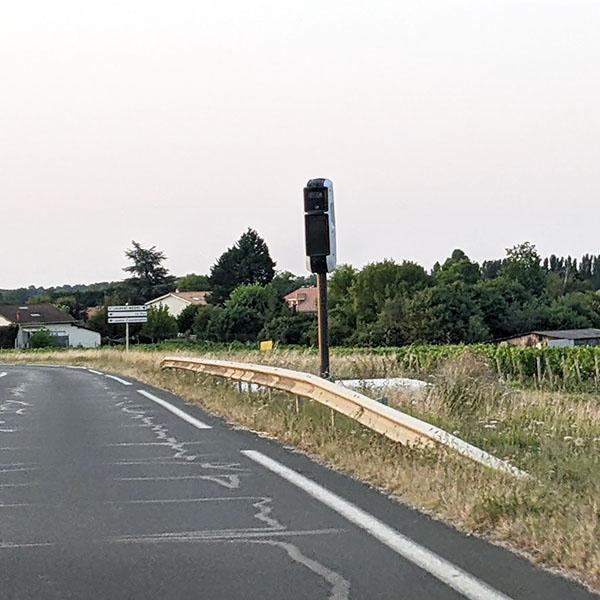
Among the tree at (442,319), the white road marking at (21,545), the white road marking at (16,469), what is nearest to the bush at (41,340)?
the tree at (442,319)

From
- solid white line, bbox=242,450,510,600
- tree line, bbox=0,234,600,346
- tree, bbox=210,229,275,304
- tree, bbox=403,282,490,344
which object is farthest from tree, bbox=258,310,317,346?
solid white line, bbox=242,450,510,600

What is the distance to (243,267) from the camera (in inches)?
5600

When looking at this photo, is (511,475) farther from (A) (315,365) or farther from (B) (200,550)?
(A) (315,365)

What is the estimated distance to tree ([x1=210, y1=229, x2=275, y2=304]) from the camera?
140 meters

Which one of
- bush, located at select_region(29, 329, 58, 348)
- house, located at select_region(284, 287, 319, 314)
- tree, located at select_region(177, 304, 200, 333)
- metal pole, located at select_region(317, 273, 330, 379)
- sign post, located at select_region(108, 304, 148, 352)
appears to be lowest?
metal pole, located at select_region(317, 273, 330, 379)

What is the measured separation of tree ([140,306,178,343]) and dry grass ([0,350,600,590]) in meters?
84.0

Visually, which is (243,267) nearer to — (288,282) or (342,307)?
(342,307)

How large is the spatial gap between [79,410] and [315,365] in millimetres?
8810

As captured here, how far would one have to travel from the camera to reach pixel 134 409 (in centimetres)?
1902

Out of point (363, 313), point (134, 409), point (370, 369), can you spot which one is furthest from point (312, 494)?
point (363, 313)

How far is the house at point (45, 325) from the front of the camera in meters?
109

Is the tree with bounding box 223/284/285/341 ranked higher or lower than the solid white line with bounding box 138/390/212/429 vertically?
higher

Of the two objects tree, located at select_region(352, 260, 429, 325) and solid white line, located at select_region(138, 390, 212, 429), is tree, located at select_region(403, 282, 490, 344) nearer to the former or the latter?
tree, located at select_region(352, 260, 429, 325)

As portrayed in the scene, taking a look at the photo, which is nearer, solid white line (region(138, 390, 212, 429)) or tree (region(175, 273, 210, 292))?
solid white line (region(138, 390, 212, 429))
